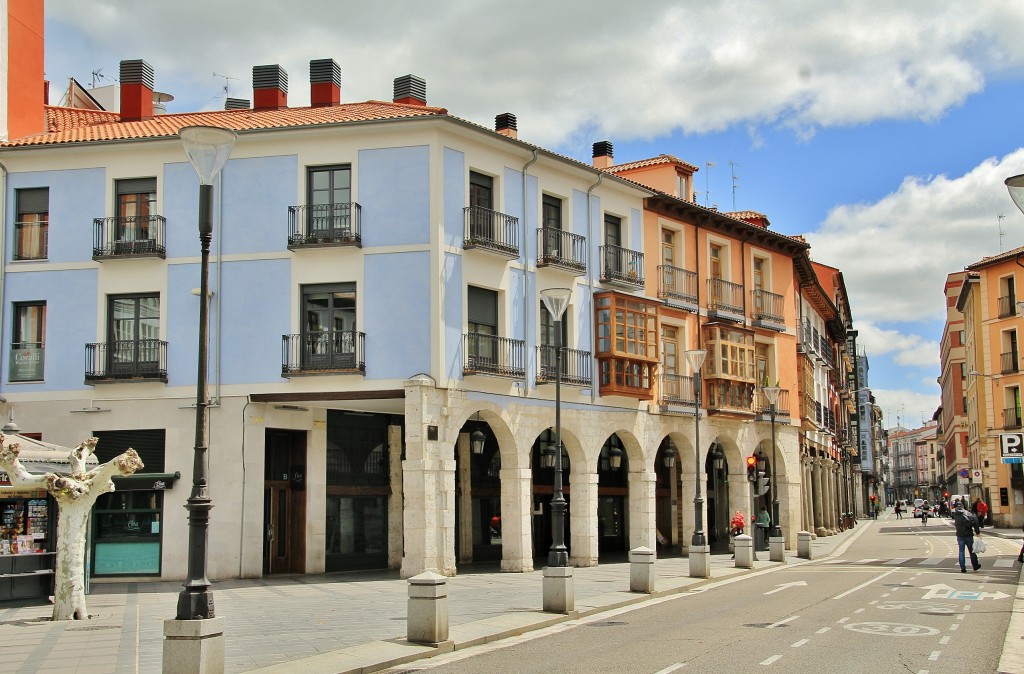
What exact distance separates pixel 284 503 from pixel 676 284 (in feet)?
46.8

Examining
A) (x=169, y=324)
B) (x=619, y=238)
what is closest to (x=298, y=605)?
(x=169, y=324)

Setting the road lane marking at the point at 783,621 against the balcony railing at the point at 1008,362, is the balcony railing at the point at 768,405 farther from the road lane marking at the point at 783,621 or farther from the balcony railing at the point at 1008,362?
the balcony railing at the point at 1008,362

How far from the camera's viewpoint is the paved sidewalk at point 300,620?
12586mm

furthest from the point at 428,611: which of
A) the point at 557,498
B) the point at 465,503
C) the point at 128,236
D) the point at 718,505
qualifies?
the point at 718,505

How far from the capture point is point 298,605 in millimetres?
18969

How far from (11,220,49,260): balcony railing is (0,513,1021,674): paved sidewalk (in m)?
8.82

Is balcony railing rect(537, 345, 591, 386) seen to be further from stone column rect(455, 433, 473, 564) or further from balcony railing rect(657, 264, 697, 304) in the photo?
balcony railing rect(657, 264, 697, 304)

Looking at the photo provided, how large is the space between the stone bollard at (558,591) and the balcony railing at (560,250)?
12.4 metres

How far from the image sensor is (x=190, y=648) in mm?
10250

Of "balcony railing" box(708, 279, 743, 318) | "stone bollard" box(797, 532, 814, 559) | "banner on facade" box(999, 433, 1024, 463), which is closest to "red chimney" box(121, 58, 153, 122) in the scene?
"balcony railing" box(708, 279, 743, 318)

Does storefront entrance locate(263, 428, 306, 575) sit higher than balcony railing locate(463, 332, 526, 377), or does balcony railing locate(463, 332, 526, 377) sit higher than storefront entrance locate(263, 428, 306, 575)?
balcony railing locate(463, 332, 526, 377)

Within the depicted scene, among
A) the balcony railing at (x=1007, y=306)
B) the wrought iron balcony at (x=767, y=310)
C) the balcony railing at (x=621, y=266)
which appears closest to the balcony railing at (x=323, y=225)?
the balcony railing at (x=621, y=266)

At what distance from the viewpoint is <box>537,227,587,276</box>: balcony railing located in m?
28.1

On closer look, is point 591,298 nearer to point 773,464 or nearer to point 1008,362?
point 773,464
